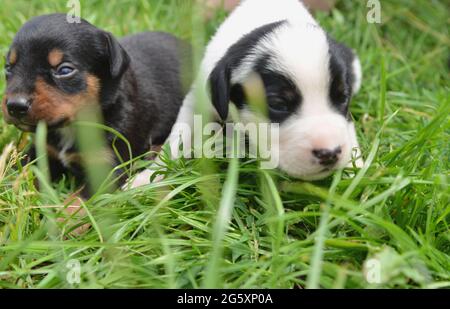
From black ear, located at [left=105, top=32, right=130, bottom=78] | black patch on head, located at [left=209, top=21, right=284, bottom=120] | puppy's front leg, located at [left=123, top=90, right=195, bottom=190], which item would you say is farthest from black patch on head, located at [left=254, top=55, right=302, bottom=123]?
black ear, located at [left=105, top=32, right=130, bottom=78]

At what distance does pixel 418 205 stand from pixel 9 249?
2111 millimetres

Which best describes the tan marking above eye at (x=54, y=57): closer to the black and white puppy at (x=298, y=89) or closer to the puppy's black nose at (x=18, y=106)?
the puppy's black nose at (x=18, y=106)

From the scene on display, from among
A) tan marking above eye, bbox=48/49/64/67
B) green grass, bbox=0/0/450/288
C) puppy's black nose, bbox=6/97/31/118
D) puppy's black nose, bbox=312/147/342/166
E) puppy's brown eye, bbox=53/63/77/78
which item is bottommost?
green grass, bbox=0/0/450/288

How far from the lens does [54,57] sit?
148 inches

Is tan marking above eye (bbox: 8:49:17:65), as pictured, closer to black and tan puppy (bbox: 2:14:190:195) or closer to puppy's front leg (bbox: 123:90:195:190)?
black and tan puppy (bbox: 2:14:190:195)

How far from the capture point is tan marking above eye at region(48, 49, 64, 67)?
3754 millimetres

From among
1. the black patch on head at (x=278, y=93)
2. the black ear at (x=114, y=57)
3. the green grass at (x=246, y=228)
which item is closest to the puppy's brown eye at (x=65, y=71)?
the black ear at (x=114, y=57)

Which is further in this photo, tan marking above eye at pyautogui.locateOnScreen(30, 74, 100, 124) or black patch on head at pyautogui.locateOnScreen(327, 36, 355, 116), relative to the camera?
tan marking above eye at pyautogui.locateOnScreen(30, 74, 100, 124)

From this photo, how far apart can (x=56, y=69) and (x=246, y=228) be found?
61.2 inches

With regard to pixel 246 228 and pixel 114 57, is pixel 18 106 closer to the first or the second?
pixel 114 57

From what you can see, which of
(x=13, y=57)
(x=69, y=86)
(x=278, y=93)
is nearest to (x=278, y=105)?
(x=278, y=93)

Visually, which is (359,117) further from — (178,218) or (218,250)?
(218,250)

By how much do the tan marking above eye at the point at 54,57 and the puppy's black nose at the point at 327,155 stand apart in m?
1.70

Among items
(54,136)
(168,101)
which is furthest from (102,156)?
(168,101)
